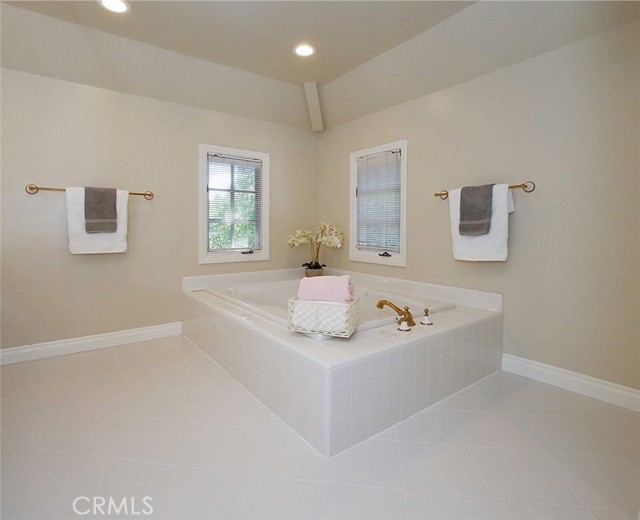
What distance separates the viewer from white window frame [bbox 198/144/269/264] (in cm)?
323

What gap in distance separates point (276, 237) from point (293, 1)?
2.14 metres

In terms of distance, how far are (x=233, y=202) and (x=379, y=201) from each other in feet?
4.80

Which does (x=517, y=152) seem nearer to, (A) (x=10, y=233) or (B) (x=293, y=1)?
(B) (x=293, y=1)

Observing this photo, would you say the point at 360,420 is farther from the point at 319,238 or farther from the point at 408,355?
the point at 319,238

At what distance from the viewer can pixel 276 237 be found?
147 inches

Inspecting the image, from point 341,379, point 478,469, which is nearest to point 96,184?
point 341,379

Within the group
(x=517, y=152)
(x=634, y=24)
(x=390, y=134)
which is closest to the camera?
(x=634, y=24)

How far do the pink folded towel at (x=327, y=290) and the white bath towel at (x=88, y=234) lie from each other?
5.86 ft

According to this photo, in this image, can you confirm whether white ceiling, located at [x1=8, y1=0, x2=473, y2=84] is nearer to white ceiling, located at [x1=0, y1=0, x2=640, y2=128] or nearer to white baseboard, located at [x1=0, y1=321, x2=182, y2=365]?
white ceiling, located at [x1=0, y1=0, x2=640, y2=128]

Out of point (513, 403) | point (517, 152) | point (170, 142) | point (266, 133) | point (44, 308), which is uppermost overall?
point (266, 133)

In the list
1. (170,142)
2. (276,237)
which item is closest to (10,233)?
(170,142)

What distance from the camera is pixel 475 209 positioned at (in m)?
2.38

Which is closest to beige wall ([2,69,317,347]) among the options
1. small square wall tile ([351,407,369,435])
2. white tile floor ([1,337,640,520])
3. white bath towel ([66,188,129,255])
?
white bath towel ([66,188,129,255])
